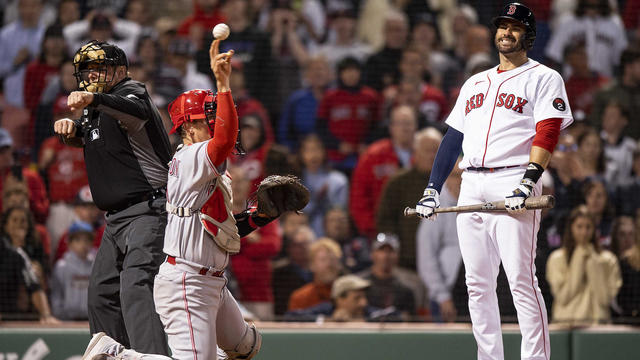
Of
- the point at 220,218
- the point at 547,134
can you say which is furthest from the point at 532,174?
the point at 220,218

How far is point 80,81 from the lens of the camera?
170 inches

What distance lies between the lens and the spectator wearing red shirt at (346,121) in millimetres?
8171

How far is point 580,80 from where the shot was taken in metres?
8.76

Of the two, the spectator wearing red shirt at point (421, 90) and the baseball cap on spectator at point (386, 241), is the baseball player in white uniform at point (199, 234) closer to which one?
the baseball cap on spectator at point (386, 241)

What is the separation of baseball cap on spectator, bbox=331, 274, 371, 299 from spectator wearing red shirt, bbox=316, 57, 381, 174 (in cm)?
177

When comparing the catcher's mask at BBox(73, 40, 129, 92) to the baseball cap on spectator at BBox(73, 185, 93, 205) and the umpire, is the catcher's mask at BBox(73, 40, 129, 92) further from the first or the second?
the baseball cap on spectator at BBox(73, 185, 93, 205)

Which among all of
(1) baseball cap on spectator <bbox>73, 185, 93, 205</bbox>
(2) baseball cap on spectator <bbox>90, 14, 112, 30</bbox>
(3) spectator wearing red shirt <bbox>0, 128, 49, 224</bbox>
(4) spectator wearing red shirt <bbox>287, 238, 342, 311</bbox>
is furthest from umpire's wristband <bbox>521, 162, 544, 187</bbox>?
(2) baseball cap on spectator <bbox>90, 14, 112, 30</bbox>

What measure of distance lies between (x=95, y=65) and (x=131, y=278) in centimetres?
106

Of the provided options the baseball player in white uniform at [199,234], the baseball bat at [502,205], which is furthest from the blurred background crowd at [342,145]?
the baseball player in white uniform at [199,234]

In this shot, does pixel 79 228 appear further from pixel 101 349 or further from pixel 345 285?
pixel 101 349

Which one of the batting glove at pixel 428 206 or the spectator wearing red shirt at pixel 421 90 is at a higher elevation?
the spectator wearing red shirt at pixel 421 90

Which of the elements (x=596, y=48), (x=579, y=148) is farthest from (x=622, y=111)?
(x=596, y=48)

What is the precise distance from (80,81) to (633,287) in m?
4.16

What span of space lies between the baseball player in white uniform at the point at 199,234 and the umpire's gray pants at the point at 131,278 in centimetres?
21
